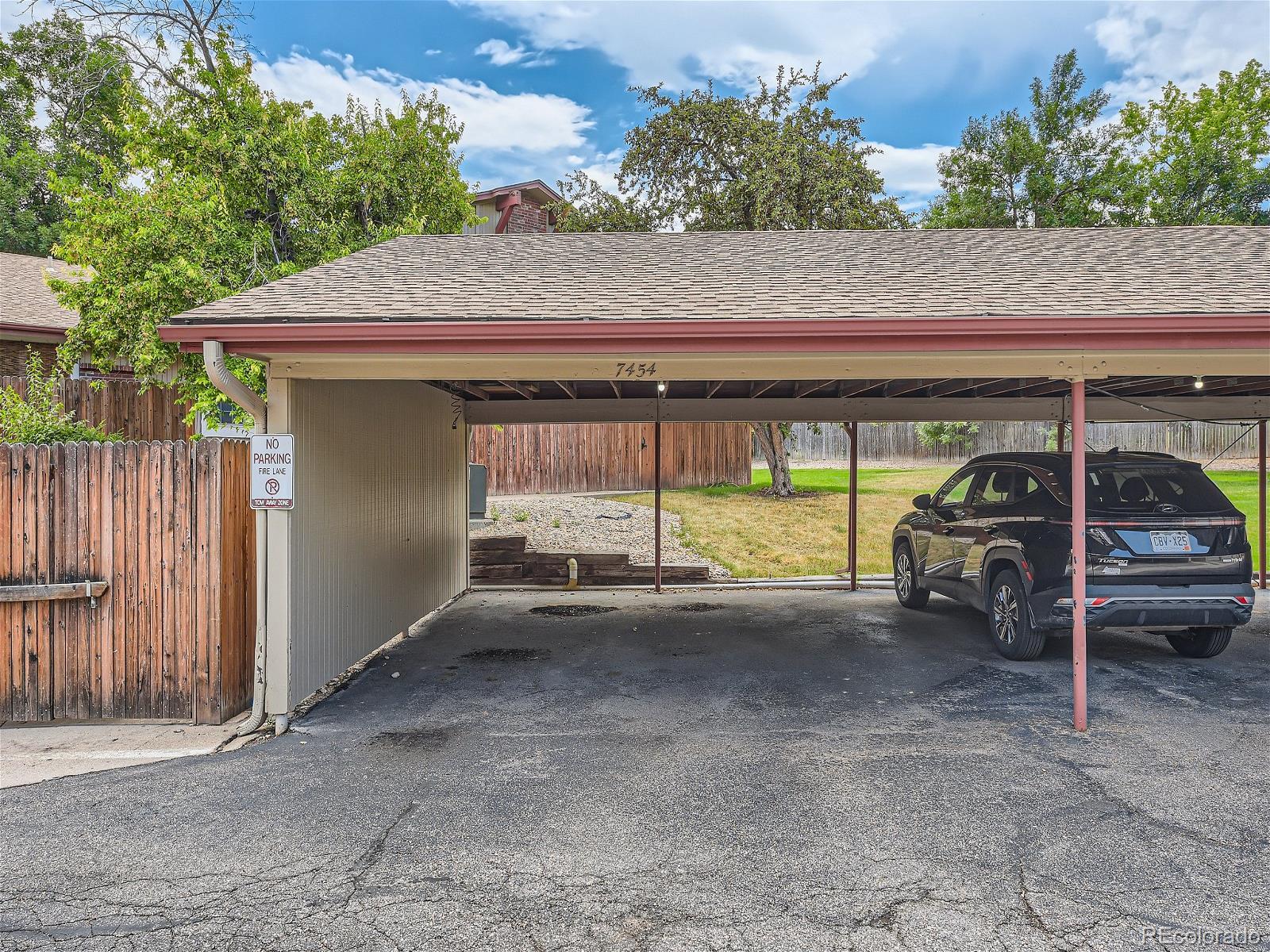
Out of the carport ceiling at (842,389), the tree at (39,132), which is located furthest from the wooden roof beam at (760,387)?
the tree at (39,132)

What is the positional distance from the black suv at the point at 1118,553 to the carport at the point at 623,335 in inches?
29.0

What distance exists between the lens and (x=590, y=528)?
14.4m

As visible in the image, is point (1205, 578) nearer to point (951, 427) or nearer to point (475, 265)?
point (475, 265)

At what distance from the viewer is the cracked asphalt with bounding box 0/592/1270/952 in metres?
2.79

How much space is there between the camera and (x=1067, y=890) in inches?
117

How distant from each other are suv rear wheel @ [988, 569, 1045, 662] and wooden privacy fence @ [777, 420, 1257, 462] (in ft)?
31.4

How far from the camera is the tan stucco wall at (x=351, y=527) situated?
5.10 meters

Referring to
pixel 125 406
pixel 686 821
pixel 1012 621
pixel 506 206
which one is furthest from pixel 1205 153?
pixel 125 406

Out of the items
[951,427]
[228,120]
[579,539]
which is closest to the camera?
[228,120]

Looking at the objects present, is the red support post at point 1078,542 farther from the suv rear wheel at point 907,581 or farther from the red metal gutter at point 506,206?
the red metal gutter at point 506,206

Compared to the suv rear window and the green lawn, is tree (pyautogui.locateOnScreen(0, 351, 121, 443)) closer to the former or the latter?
the suv rear window

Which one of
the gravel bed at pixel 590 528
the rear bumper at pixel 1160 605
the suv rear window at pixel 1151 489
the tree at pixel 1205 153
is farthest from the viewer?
the tree at pixel 1205 153

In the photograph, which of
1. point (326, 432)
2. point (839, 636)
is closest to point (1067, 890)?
point (839, 636)

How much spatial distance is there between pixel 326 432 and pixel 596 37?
18058mm
